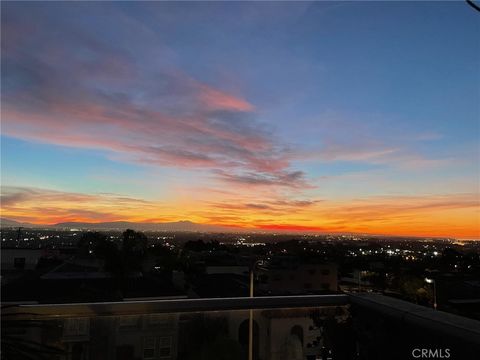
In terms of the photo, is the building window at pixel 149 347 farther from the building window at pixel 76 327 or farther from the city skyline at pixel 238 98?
the city skyline at pixel 238 98

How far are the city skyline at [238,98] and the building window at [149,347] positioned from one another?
5454 mm

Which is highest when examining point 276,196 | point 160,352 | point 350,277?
point 276,196

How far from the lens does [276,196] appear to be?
93.4 ft

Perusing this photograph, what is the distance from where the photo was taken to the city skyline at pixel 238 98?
7.04 m

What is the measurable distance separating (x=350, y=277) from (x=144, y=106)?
48729mm

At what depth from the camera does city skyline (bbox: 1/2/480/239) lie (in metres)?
7.04

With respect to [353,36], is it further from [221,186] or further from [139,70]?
[221,186]

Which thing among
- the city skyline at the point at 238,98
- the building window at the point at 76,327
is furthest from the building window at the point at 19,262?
the building window at the point at 76,327

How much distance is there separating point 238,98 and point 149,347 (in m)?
10.1

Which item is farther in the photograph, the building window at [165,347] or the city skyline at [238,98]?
the city skyline at [238,98]

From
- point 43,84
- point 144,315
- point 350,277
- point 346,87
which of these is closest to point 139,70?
point 43,84

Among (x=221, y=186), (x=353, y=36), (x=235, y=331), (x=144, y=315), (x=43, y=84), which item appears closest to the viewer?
(x=144, y=315)

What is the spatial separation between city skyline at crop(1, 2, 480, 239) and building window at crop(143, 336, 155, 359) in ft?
17.9

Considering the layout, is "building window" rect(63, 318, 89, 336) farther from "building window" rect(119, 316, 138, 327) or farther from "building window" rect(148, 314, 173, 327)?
"building window" rect(148, 314, 173, 327)
